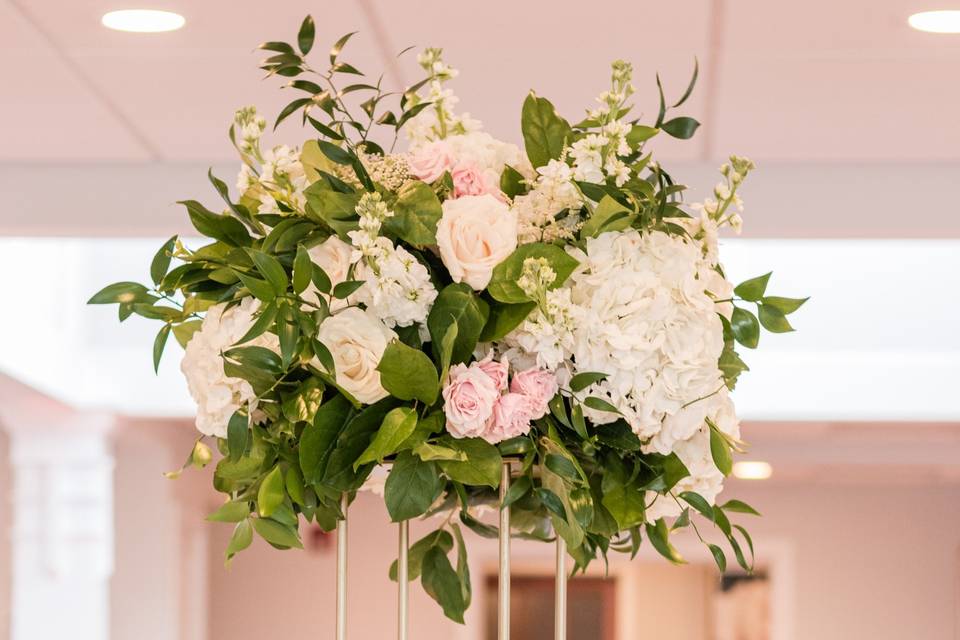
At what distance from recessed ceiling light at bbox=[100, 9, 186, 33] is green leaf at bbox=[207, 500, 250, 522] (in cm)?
150

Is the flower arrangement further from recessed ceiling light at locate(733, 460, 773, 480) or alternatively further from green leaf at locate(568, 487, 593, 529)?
recessed ceiling light at locate(733, 460, 773, 480)

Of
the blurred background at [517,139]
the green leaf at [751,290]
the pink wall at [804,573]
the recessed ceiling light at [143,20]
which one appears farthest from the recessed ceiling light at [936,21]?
the pink wall at [804,573]

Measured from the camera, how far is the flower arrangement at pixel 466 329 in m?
1.17

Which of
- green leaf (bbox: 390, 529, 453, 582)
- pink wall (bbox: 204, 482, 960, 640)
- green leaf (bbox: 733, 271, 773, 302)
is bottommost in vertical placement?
pink wall (bbox: 204, 482, 960, 640)

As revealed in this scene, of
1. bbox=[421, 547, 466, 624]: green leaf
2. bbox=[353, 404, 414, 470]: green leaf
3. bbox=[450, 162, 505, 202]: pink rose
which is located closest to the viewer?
bbox=[353, 404, 414, 470]: green leaf

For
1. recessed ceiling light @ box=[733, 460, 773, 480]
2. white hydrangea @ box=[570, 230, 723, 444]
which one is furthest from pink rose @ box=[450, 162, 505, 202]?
recessed ceiling light @ box=[733, 460, 773, 480]

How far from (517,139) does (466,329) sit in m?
2.28

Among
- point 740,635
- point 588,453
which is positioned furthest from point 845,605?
point 588,453

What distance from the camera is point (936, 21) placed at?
2496mm

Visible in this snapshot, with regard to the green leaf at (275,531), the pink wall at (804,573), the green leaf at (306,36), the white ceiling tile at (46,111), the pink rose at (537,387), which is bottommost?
the pink wall at (804,573)

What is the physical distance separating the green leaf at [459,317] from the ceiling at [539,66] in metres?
1.43

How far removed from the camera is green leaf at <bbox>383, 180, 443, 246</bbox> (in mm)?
1187

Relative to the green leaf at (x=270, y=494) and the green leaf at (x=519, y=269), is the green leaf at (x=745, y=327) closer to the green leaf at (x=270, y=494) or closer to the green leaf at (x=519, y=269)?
Answer: the green leaf at (x=519, y=269)

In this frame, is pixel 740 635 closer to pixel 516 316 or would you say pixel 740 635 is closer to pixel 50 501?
pixel 50 501
